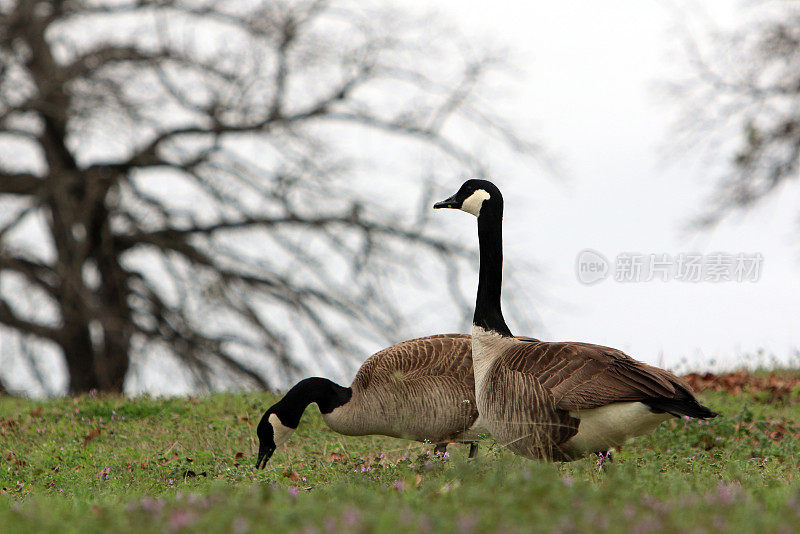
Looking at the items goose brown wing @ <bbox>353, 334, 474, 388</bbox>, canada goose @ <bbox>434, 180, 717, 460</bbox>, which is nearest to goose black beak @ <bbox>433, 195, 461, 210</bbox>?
goose brown wing @ <bbox>353, 334, 474, 388</bbox>

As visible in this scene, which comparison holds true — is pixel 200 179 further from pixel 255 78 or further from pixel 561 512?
pixel 561 512

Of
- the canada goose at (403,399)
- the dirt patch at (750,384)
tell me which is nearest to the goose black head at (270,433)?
the canada goose at (403,399)

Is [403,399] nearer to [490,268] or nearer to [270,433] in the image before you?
[270,433]

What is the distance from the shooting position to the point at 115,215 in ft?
55.8

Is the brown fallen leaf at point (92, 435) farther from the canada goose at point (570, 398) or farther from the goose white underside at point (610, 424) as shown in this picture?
the goose white underside at point (610, 424)

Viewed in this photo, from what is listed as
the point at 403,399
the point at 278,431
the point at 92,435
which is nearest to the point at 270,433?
the point at 278,431

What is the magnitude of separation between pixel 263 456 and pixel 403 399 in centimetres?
152

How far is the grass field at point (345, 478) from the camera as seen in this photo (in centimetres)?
399

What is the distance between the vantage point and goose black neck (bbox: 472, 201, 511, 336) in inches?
318

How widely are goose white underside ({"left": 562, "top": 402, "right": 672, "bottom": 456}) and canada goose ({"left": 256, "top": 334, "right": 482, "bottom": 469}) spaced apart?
4.86 feet

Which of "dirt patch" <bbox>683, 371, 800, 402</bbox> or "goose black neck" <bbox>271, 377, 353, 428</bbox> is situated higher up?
"goose black neck" <bbox>271, 377, 353, 428</bbox>

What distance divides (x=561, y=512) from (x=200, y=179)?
13.7 meters

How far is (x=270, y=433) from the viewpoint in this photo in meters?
8.93

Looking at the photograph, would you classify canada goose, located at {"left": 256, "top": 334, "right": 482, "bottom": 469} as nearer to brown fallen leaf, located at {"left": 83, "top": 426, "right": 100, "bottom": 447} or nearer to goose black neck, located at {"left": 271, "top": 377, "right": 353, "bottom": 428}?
goose black neck, located at {"left": 271, "top": 377, "right": 353, "bottom": 428}
